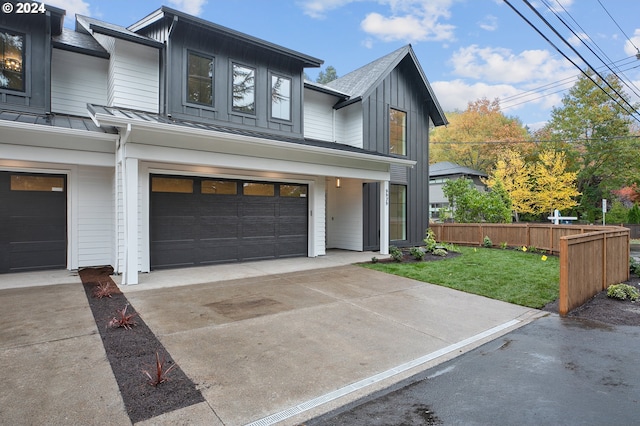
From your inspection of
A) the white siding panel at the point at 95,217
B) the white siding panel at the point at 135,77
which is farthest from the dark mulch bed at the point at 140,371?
the white siding panel at the point at 135,77

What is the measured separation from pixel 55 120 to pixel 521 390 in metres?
9.66

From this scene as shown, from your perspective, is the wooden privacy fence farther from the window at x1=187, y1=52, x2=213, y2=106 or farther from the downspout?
the window at x1=187, y1=52, x2=213, y2=106

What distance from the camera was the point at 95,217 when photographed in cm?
860

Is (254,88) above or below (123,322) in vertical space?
above

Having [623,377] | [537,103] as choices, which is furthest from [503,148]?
[623,377]

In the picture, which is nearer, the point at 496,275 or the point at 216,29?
the point at 496,275

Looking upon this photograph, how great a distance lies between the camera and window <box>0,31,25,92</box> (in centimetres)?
778

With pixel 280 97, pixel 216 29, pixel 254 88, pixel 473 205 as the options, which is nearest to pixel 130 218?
pixel 254 88

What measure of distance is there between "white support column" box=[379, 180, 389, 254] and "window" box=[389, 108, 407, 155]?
2.43m

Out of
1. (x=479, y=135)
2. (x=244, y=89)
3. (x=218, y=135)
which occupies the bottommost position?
(x=218, y=135)

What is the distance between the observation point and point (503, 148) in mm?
31188

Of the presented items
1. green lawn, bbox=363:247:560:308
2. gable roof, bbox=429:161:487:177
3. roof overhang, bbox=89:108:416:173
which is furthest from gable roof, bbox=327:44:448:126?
gable roof, bbox=429:161:487:177

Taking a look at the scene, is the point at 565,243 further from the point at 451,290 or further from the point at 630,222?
the point at 630,222

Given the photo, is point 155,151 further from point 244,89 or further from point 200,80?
point 244,89
